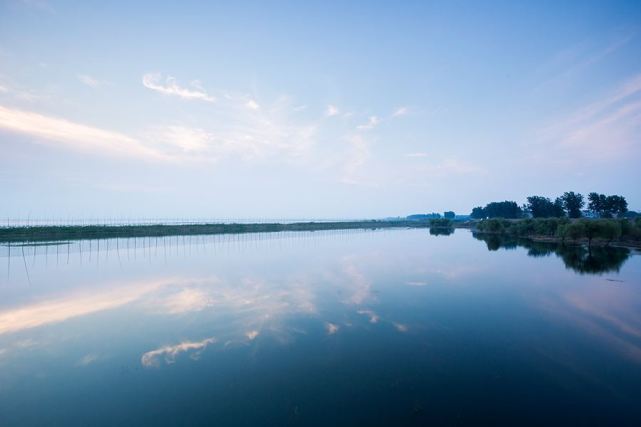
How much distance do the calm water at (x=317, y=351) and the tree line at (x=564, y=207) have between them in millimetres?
111981

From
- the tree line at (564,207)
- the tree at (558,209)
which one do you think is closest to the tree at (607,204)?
the tree line at (564,207)

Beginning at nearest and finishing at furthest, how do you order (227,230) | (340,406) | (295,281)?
(340,406) < (295,281) < (227,230)

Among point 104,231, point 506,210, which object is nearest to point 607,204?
point 506,210

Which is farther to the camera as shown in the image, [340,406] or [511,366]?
[511,366]

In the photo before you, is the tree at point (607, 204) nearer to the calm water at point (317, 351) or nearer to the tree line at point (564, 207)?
the tree line at point (564, 207)

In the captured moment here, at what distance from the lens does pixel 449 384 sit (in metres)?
10.9

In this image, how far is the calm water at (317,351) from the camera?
9.49 meters

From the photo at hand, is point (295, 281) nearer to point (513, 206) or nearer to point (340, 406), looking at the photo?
point (340, 406)

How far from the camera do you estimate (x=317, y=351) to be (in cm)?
1363

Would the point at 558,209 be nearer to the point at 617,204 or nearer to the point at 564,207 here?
the point at 564,207

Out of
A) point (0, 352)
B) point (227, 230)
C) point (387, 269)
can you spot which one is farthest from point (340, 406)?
point (227, 230)

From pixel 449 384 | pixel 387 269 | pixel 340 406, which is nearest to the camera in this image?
pixel 340 406

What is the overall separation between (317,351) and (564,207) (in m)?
156

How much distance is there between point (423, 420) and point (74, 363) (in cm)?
1367
